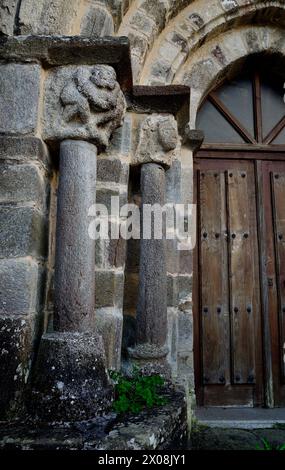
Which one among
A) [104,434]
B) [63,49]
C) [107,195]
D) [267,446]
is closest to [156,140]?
[107,195]

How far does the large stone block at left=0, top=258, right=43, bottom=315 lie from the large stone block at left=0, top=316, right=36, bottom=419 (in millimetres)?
42

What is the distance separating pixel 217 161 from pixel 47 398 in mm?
2160

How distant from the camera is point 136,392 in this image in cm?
175

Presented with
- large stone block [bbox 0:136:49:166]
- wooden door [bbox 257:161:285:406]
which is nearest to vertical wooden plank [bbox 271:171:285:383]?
wooden door [bbox 257:161:285:406]

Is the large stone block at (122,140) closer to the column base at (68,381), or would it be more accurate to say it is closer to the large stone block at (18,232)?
the large stone block at (18,232)

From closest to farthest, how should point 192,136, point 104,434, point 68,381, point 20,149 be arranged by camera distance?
point 104,434 < point 68,381 < point 20,149 < point 192,136

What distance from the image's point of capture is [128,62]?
187cm

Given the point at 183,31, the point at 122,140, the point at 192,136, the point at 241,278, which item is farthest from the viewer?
the point at 241,278

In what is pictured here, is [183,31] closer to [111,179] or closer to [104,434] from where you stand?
[111,179]

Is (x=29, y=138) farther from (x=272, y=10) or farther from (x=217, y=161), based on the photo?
(x=272, y=10)

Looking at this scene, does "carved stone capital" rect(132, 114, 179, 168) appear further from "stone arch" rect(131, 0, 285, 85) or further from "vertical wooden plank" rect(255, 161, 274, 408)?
"vertical wooden plank" rect(255, 161, 274, 408)

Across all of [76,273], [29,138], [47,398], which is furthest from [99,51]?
[47,398]

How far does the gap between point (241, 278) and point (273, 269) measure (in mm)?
264

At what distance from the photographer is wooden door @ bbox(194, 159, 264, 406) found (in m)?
2.60
